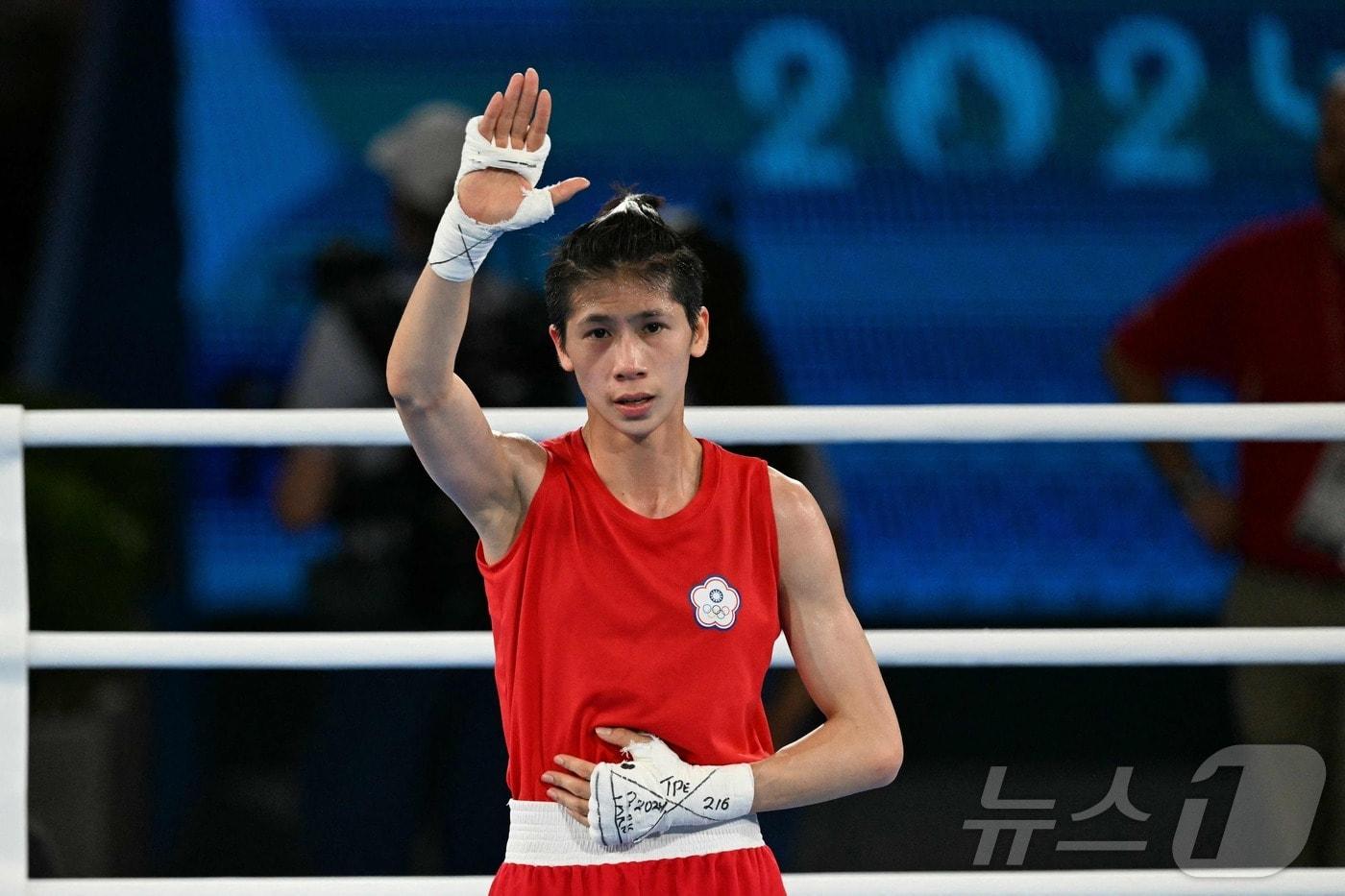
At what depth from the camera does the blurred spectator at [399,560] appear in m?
2.80

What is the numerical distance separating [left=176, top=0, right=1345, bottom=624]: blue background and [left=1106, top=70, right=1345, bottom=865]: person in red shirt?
56.3 inches

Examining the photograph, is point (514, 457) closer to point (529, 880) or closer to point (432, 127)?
point (529, 880)

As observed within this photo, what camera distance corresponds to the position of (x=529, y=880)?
156 cm

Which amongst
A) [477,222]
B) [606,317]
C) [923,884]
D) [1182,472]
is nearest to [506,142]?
[477,222]

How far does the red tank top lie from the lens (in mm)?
1530

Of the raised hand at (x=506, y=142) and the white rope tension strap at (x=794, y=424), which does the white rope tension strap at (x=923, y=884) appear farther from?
the raised hand at (x=506, y=142)

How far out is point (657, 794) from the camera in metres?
1.49

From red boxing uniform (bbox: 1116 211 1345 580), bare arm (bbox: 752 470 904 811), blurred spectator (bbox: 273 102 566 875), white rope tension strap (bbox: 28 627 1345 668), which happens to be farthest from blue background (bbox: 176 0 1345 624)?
bare arm (bbox: 752 470 904 811)

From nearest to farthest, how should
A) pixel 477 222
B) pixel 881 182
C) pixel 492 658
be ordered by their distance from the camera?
pixel 477 222 < pixel 492 658 < pixel 881 182

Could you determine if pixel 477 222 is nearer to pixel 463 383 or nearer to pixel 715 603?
pixel 463 383

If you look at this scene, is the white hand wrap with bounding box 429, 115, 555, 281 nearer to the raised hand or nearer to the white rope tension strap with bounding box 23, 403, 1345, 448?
the raised hand

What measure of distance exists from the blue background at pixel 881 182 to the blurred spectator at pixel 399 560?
0.80 m

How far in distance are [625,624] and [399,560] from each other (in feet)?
6.75

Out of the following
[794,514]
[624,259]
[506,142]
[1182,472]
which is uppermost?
[506,142]
